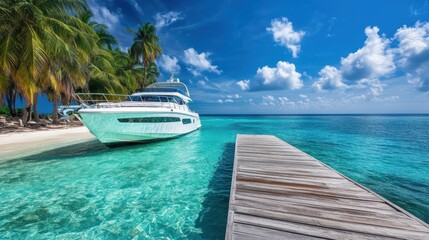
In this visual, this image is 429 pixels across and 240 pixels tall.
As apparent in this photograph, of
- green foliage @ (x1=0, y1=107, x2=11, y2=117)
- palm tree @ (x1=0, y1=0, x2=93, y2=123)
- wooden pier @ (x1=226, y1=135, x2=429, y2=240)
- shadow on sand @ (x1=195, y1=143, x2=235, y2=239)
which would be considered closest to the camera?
wooden pier @ (x1=226, y1=135, x2=429, y2=240)

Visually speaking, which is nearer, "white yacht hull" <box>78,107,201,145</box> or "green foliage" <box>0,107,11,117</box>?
"white yacht hull" <box>78,107,201,145</box>

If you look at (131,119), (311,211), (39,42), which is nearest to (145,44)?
(39,42)

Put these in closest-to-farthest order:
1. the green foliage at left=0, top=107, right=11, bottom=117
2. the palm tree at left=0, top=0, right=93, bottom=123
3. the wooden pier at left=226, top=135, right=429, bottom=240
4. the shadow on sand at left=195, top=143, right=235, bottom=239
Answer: the wooden pier at left=226, top=135, right=429, bottom=240 → the shadow on sand at left=195, top=143, right=235, bottom=239 → the palm tree at left=0, top=0, right=93, bottom=123 → the green foliage at left=0, top=107, right=11, bottom=117

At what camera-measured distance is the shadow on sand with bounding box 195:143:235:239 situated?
3197 mm

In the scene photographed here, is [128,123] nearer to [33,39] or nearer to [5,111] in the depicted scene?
[33,39]

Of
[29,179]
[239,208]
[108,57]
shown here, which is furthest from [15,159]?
[108,57]

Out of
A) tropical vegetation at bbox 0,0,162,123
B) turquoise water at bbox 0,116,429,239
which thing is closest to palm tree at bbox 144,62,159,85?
tropical vegetation at bbox 0,0,162,123

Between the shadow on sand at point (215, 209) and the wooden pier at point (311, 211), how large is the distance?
0.68 m

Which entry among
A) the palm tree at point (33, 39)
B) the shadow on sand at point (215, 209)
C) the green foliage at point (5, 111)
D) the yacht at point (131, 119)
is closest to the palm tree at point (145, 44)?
the palm tree at point (33, 39)

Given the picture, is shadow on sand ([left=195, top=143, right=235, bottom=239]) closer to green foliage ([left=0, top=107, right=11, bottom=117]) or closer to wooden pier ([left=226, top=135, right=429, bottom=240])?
wooden pier ([left=226, top=135, right=429, bottom=240])

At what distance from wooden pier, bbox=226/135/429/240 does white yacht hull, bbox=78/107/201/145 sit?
656 centimetres

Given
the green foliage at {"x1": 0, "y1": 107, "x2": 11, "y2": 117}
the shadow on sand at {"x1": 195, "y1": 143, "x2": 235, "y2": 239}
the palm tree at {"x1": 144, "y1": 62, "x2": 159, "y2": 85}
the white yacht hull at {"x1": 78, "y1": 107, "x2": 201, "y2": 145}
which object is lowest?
the shadow on sand at {"x1": 195, "y1": 143, "x2": 235, "y2": 239}

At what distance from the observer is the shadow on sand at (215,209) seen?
3197 millimetres

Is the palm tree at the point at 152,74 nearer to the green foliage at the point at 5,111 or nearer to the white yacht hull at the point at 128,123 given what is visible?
the green foliage at the point at 5,111
